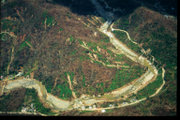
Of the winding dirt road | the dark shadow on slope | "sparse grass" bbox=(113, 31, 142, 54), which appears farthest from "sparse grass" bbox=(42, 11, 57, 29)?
"sparse grass" bbox=(113, 31, 142, 54)

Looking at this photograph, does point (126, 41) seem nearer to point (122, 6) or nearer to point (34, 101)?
point (122, 6)

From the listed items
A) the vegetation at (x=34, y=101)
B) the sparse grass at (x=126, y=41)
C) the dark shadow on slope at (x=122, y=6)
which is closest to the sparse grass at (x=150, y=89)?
the sparse grass at (x=126, y=41)

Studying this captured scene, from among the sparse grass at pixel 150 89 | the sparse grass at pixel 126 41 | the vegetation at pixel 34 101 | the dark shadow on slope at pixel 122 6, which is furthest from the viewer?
the dark shadow on slope at pixel 122 6

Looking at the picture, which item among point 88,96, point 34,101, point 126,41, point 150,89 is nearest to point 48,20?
point 34,101

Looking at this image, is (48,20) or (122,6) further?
(122,6)

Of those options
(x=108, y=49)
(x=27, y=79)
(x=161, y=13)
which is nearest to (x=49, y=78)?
(x=27, y=79)

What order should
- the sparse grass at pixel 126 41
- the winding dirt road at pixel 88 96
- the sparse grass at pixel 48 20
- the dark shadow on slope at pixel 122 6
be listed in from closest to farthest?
1. the winding dirt road at pixel 88 96
2. the sparse grass at pixel 126 41
3. the dark shadow on slope at pixel 122 6
4. the sparse grass at pixel 48 20

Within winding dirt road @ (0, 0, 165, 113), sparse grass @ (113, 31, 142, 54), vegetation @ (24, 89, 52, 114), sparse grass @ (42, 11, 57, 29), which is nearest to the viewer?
winding dirt road @ (0, 0, 165, 113)

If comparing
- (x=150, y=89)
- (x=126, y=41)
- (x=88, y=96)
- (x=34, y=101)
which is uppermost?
(x=126, y=41)

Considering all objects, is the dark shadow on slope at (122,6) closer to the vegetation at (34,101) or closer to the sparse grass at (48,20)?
the sparse grass at (48,20)

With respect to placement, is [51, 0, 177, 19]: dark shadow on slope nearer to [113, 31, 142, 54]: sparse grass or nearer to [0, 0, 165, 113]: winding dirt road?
[113, 31, 142, 54]: sparse grass

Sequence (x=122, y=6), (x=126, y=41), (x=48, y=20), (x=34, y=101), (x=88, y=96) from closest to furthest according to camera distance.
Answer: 1. (x=88, y=96)
2. (x=34, y=101)
3. (x=126, y=41)
4. (x=48, y=20)
5. (x=122, y=6)
